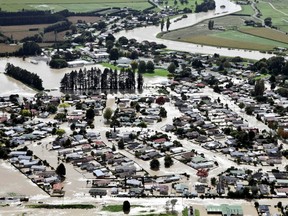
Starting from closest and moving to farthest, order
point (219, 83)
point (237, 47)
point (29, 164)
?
point (29, 164)
point (219, 83)
point (237, 47)

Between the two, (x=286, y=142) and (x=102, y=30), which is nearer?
(x=286, y=142)

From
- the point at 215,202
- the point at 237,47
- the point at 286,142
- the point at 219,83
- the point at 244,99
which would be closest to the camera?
the point at 215,202

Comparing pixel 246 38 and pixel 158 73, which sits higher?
pixel 246 38

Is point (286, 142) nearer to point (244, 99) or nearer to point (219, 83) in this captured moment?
point (244, 99)

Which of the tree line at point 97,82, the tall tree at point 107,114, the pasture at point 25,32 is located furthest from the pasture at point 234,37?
the tall tree at point 107,114

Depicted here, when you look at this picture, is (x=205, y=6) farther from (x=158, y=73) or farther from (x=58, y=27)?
(x=158, y=73)

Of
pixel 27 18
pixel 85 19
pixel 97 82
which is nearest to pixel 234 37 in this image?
pixel 85 19

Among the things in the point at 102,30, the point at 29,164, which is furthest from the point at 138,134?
the point at 102,30
